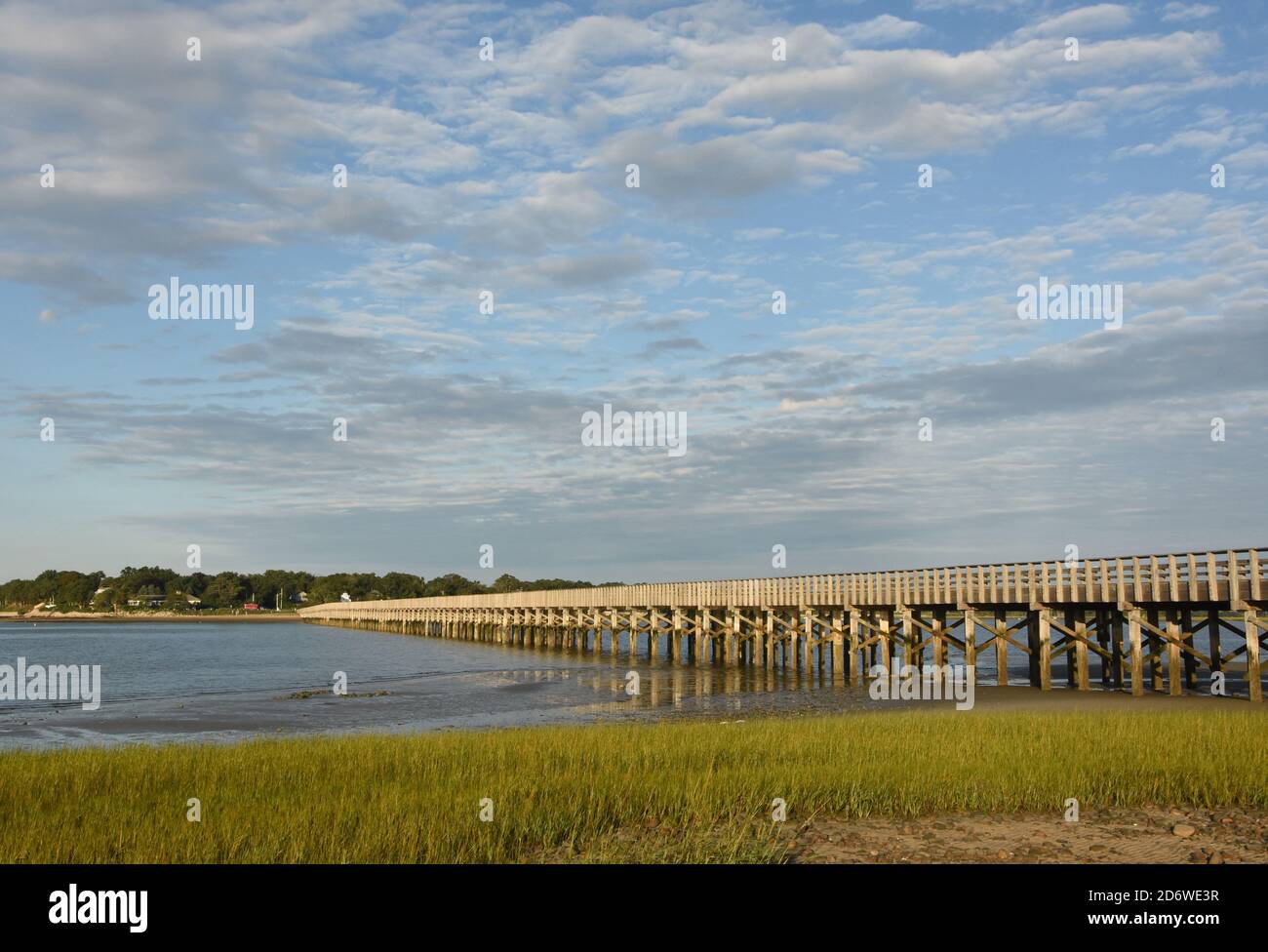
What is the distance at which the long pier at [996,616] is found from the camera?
97.6 ft

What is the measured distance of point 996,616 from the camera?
3759 cm

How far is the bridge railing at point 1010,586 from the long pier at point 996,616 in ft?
0.16

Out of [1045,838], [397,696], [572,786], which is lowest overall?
[397,696]

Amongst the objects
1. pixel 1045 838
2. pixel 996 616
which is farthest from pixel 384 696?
pixel 1045 838

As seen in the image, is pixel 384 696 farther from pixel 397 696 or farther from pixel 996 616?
pixel 996 616

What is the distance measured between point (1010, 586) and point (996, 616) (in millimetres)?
2259
